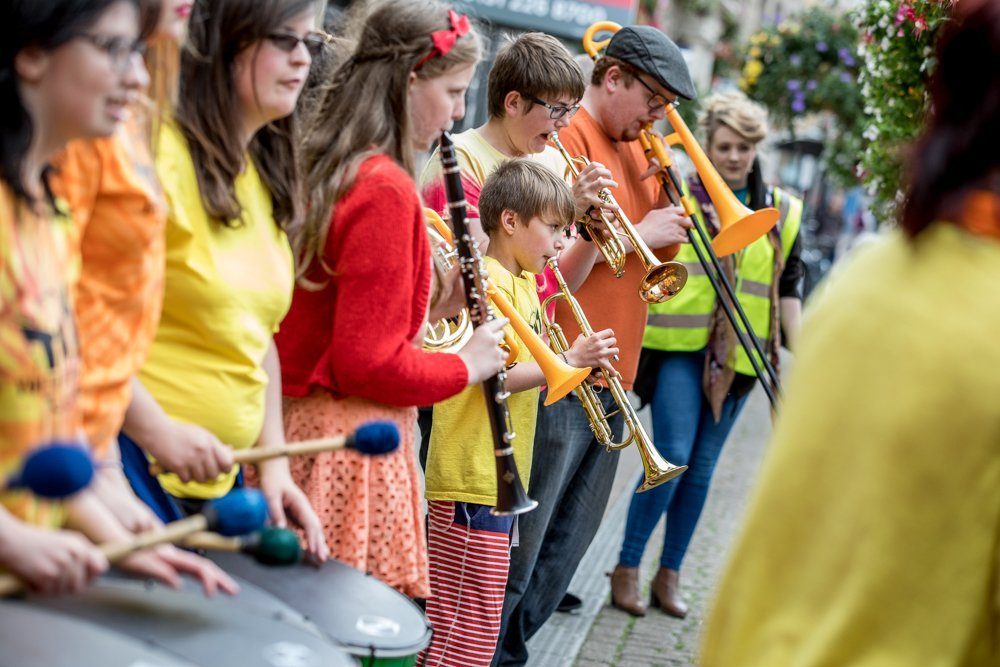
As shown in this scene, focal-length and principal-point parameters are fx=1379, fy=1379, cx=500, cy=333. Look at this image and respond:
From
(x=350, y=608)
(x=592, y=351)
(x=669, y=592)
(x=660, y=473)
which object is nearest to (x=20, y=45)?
(x=350, y=608)

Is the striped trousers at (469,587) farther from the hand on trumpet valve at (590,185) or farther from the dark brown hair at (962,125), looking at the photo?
the dark brown hair at (962,125)

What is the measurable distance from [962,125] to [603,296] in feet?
8.44

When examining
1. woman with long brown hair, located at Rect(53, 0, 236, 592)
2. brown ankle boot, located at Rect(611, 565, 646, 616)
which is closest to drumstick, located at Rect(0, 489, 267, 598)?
woman with long brown hair, located at Rect(53, 0, 236, 592)

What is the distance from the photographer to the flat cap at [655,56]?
4078mm

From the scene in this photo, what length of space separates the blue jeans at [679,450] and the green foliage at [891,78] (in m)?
1.01

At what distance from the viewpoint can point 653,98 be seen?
412 centimetres

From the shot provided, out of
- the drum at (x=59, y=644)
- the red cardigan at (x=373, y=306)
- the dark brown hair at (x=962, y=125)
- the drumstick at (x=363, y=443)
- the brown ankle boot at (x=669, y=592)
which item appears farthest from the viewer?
the brown ankle boot at (x=669, y=592)

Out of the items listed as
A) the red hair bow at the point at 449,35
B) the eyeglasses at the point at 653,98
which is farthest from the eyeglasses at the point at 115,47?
the eyeglasses at the point at 653,98

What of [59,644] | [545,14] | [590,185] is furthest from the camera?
[545,14]

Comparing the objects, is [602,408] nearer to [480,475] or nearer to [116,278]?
[480,475]

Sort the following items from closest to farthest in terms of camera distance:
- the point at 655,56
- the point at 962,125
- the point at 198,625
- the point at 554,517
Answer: the point at 962,125 < the point at 198,625 < the point at 655,56 < the point at 554,517

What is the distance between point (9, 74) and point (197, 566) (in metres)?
0.67

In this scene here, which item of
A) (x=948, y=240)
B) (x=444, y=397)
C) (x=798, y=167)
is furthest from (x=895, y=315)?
(x=798, y=167)

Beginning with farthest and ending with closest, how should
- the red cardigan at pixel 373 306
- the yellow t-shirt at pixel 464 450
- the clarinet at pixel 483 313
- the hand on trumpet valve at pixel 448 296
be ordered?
1. the yellow t-shirt at pixel 464 450
2. the hand on trumpet valve at pixel 448 296
3. the clarinet at pixel 483 313
4. the red cardigan at pixel 373 306
